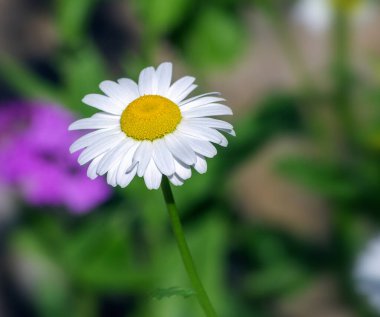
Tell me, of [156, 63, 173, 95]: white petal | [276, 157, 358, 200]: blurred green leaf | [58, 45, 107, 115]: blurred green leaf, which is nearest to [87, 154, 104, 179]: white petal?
[156, 63, 173, 95]: white petal

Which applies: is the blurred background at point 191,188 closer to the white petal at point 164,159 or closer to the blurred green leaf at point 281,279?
the blurred green leaf at point 281,279

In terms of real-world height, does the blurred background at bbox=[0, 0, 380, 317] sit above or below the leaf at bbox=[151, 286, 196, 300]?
above

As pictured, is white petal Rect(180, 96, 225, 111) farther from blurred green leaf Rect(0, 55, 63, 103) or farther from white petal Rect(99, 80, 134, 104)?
blurred green leaf Rect(0, 55, 63, 103)

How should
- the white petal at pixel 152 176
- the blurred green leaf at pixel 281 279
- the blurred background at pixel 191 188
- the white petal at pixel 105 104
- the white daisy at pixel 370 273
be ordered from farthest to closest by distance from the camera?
the blurred green leaf at pixel 281 279
the blurred background at pixel 191 188
the white daisy at pixel 370 273
the white petal at pixel 105 104
the white petal at pixel 152 176

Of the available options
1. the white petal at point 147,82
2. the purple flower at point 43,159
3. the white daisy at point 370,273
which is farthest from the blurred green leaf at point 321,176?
the white petal at point 147,82

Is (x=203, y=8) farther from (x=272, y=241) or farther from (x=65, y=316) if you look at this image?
(x=65, y=316)

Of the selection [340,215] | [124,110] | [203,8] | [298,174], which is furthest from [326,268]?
[124,110]

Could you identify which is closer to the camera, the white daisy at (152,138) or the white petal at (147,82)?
the white daisy at (152,138)
